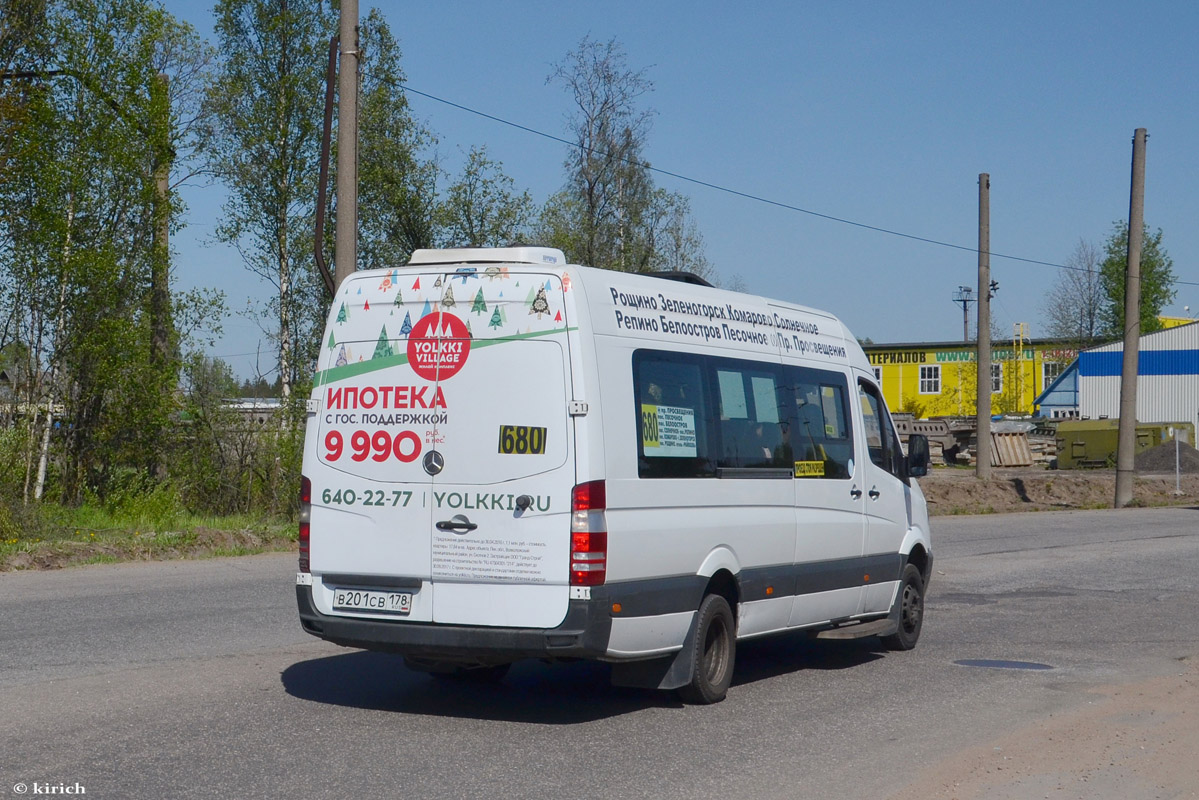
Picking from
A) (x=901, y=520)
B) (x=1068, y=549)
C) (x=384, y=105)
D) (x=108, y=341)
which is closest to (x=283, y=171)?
(x=384, y=105)

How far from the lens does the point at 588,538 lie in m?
7.02

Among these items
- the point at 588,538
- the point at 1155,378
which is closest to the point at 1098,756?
the point at 588,538

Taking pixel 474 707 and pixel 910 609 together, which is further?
pixel 910 609

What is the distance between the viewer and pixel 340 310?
7.91 metres

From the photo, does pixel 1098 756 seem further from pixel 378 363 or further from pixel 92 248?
pixel 92 248

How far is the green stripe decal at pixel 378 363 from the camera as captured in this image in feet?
24.0

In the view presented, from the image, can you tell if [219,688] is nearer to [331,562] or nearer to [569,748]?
[331,562]

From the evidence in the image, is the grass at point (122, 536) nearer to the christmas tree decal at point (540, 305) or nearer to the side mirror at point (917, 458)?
the side mirror at point (917, 458)

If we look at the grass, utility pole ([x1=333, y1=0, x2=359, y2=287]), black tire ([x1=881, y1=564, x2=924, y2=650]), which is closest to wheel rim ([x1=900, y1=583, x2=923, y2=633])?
black tire ([x1=881, y1=564, x2=924, y2=650])

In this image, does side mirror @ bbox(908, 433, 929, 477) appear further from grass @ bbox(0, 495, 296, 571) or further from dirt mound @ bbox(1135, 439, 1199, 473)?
dirt mound @ bbox(1135, 439, 1199, 473)

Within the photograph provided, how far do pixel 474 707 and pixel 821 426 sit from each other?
10.8ft

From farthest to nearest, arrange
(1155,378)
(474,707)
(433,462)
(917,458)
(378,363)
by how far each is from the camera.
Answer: (1155,378) < (917,458) < (474,707) < (378,363) < (433,462)

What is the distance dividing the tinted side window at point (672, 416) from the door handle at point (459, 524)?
3.28 ft

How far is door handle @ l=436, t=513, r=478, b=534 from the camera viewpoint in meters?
7.29
